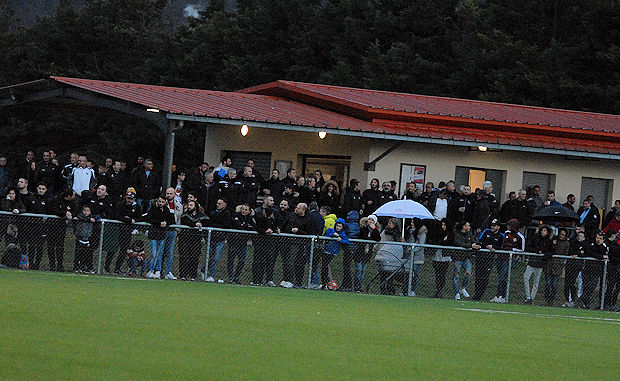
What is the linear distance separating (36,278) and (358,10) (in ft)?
158

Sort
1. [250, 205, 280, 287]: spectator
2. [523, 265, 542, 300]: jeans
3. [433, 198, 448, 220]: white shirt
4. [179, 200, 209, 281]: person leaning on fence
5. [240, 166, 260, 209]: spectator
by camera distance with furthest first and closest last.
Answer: [433, 198, 448, 220]: white shirt
[240, 166, 260, 209]: spectator
[523, 265, 542, 300]: jeans
[250, 205, 280, 287]: spectator
[179, 200, 209, 281]: person leaning on fence

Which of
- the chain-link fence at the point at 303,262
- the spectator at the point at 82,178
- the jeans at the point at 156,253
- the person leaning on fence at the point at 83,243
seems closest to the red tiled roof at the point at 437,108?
the spectator at the point at 82,178

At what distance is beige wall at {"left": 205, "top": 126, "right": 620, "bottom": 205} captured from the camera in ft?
89.7

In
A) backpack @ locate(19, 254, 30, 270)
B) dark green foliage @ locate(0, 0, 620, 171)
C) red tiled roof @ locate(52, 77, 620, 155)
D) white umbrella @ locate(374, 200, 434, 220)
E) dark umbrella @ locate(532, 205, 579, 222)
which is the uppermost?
A: dark green foliage @ locate(0, 0, 620, 171)

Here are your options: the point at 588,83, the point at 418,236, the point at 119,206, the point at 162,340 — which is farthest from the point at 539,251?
the point at 588,83

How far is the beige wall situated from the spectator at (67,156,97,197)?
250 inches

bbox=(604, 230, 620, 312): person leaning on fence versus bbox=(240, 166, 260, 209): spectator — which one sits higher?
bbox=(240, 166, 260, 209): spectator

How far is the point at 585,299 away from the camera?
19.8m

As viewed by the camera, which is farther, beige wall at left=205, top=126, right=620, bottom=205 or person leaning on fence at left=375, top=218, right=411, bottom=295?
beige wall at left=205, top=126, right=620, bottom=205

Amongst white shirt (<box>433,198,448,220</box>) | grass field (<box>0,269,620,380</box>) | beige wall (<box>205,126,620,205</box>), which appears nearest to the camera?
grass field (<box>0,269,620,380</box>)

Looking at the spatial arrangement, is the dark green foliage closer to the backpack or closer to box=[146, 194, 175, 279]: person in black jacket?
box=[146, 194, 175, 279]: person in black jacket

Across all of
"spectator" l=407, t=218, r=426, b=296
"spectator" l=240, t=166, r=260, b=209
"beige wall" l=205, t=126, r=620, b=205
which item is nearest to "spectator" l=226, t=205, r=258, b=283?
"spectator" l=407, t=218, r=426, b=296

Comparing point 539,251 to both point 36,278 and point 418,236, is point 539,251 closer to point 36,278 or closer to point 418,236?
point 418,236

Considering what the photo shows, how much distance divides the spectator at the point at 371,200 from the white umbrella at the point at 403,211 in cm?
180
